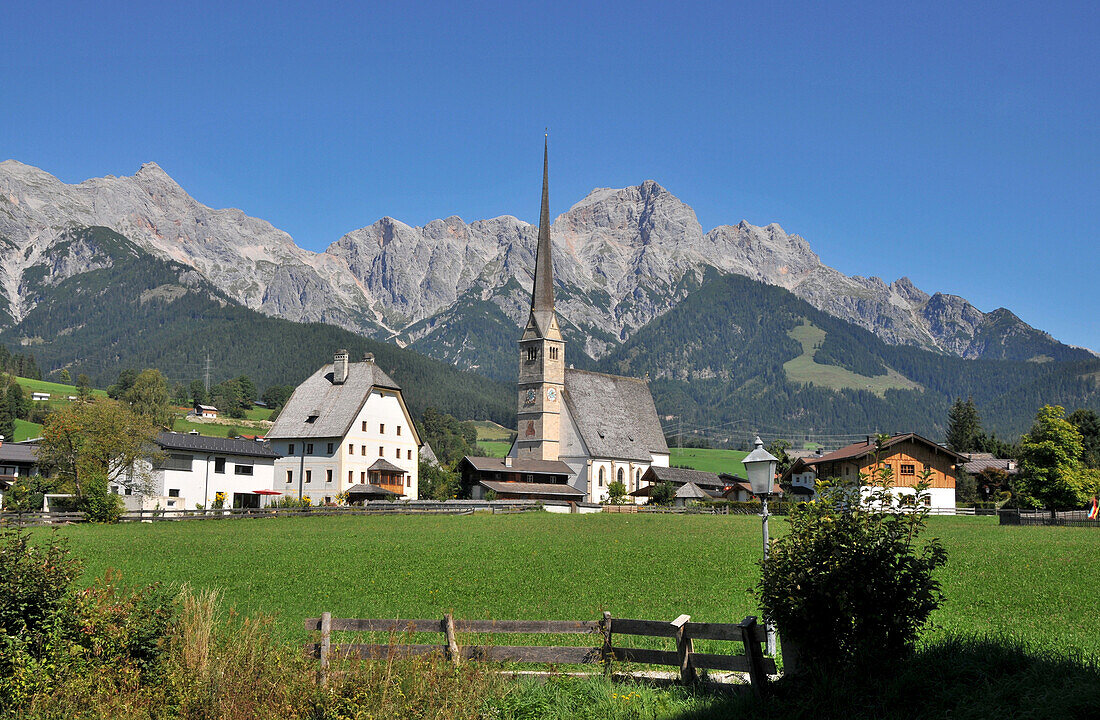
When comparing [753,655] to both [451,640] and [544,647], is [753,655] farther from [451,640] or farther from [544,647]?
[451,640]

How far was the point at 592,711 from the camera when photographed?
1239 centimetres

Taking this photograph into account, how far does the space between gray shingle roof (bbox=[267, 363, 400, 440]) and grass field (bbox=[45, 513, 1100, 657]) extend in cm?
3320

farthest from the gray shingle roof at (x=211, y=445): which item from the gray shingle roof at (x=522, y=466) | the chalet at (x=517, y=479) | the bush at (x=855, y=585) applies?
the bush at (x=855, y=585)

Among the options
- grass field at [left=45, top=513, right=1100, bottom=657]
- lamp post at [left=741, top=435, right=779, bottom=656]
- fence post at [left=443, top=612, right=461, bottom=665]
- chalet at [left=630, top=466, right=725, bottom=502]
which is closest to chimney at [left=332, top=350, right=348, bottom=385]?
chalet at [left=630, top=466, right=725, bottom=502]

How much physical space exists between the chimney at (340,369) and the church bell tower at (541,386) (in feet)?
77.8

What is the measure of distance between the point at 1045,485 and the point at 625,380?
5914 centimetres

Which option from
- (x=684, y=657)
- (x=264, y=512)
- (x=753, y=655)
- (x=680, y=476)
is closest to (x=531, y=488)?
(x=680, y=476)

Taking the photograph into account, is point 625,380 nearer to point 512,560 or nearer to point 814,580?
point 512,560

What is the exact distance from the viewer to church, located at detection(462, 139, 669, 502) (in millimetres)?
101125

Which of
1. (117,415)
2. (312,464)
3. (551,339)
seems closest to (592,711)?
(117,415)

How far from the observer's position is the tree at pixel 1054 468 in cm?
6712

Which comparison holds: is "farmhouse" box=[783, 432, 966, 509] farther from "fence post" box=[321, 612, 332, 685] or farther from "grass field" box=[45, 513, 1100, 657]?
"fence post" box=[321, 612, 332, 685]

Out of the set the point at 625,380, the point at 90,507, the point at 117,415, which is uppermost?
the point at 625,380

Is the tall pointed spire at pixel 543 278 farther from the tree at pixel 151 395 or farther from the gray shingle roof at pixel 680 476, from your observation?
the tree at pixel 151 395
